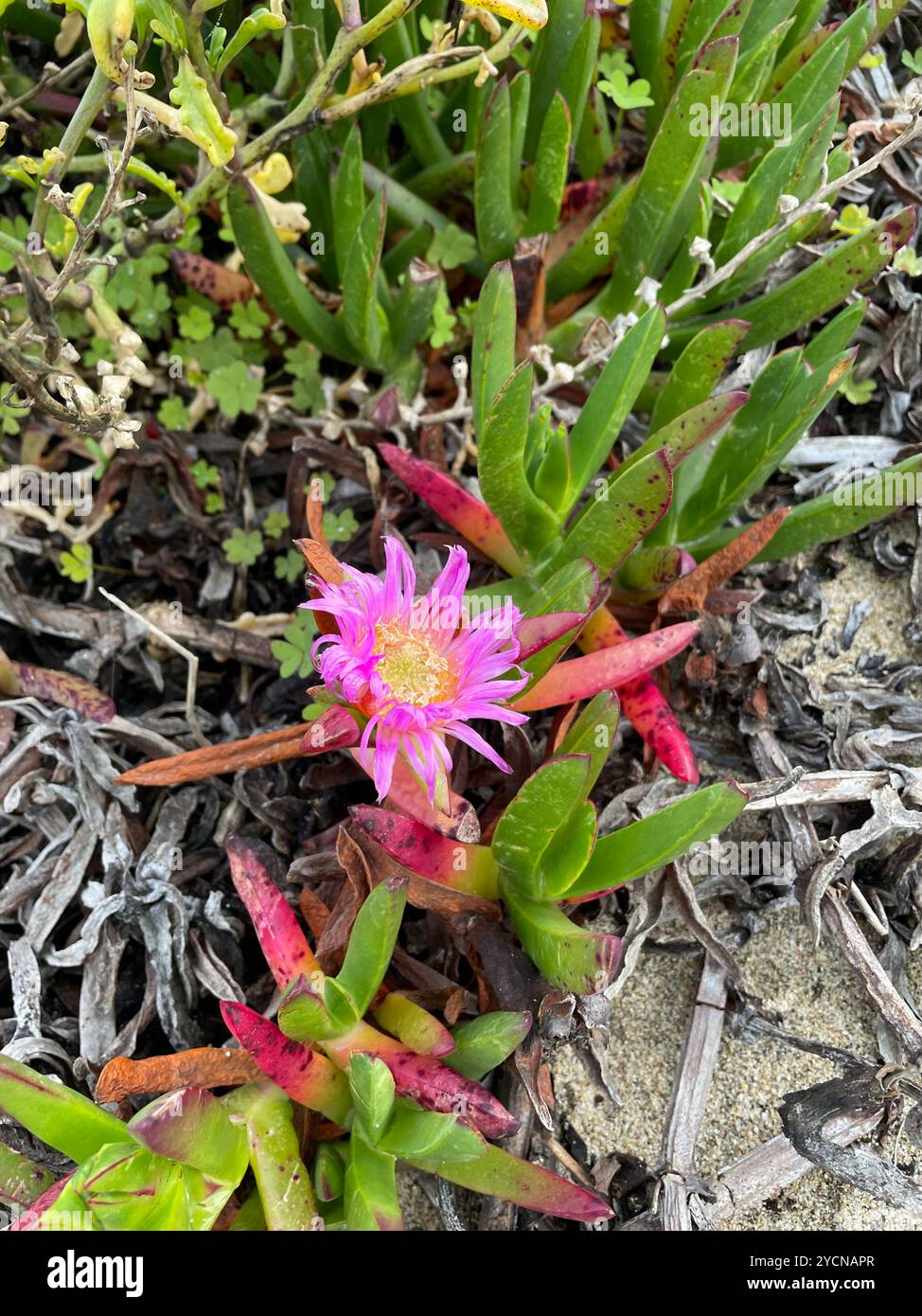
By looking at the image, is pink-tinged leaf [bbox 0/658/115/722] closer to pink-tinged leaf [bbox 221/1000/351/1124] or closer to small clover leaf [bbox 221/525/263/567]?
small clover leaf [bbox 221/525/263/567]

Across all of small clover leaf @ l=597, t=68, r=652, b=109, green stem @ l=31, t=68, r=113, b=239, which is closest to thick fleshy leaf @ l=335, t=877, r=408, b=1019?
green stem @ l=31, t=68, r=113, b=239

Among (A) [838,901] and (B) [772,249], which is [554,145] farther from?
(A) [838,901]

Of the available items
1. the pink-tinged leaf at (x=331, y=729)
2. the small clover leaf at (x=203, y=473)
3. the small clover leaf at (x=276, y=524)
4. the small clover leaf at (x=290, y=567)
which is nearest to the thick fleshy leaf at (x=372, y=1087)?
the pink-tinged leaf at (x=331, y=729)

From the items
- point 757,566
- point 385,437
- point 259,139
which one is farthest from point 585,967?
point 259,139

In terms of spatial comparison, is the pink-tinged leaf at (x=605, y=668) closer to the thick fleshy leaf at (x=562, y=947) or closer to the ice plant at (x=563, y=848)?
the ice plant at (x=563, y=848)

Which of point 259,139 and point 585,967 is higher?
point 259,139
